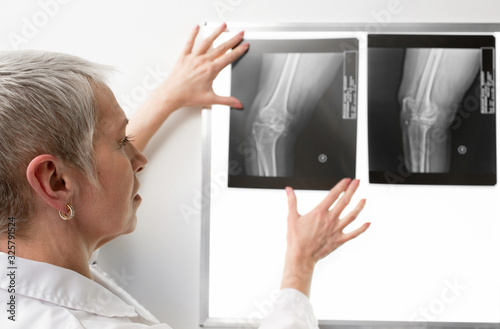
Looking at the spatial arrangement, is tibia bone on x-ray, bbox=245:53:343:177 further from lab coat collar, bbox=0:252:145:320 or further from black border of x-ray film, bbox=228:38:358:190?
lab coat collar, bbox=0:252:145:320

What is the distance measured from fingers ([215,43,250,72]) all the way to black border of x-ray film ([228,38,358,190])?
0.05 ft

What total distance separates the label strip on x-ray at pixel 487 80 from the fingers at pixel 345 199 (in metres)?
0.32

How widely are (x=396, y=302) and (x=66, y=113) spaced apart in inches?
30.3

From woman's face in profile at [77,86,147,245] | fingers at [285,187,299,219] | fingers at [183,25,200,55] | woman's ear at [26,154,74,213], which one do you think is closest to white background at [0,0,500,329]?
fingers at [183,25,200,55]

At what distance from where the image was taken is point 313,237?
0.90 meters

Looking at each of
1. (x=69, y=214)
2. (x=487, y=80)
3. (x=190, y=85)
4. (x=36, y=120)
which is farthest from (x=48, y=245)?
(x=487, y=80)

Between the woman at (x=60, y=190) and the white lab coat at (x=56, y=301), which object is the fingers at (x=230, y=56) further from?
the white lab coat at (x=56, y=301)

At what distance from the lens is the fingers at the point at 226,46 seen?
1.00 metres

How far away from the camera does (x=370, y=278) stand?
1.00 m

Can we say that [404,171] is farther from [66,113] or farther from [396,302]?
[66,113]

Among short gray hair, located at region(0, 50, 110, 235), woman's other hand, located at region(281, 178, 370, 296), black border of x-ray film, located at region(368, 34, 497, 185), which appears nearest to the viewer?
short gray hair, located at region(0, 50, 110, 235)

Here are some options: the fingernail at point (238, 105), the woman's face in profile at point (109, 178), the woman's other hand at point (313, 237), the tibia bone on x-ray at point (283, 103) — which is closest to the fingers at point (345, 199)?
the woman's other hand at point (313, 237)

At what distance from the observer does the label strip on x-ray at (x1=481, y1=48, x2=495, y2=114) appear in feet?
3.26

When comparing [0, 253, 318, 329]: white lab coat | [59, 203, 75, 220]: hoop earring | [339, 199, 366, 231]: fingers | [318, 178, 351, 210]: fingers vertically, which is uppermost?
[318, 178, 351, 210]: fingers
